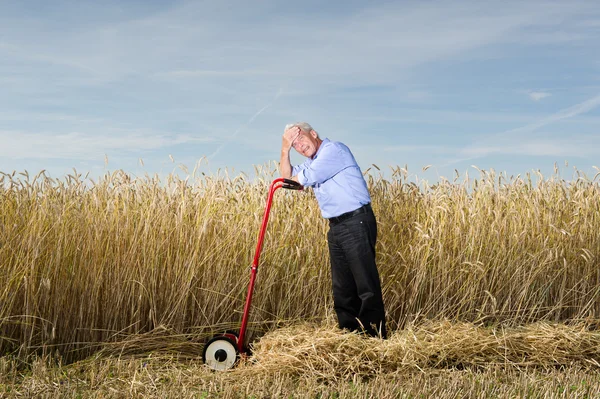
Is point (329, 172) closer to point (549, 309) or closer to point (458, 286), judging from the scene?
point (458, 286)

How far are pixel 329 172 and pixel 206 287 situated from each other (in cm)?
157

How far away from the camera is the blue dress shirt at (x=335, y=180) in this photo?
484 cm

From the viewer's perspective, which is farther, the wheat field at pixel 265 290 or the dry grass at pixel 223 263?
the dry grass at pixel 223 263

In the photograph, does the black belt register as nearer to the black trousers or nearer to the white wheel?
the black trousers

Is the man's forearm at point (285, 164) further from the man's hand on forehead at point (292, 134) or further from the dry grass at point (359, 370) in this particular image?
the dry grass at point (359, 370)

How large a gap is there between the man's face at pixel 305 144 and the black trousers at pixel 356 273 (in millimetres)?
589

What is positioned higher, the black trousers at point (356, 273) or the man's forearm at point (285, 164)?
the man's forearm at point (285, 164)

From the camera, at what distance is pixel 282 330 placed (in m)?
5.18

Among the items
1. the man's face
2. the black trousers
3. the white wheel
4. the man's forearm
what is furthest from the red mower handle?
the white wheel

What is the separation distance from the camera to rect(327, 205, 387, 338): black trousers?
190 inches

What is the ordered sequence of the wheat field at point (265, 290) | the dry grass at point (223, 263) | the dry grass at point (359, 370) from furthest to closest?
the dry grass at point (223, 263), the wheat field at point (265, 290), the dry grass at point (359, 370)

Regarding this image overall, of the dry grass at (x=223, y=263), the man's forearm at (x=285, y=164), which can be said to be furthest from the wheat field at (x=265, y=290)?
the man's forearm at (x=285, y=164)

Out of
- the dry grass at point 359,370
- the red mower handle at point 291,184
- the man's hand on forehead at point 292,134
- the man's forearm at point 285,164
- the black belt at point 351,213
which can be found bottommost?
the dry grass at point 359,370

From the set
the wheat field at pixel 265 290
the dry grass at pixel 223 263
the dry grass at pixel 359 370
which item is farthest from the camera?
the dry grass at pixel 223 263
